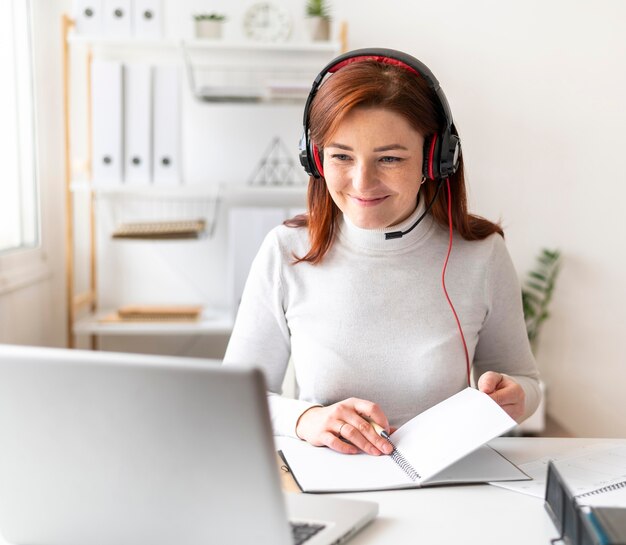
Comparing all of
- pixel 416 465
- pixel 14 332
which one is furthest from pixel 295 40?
pixel 416 465

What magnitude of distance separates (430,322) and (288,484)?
42cm

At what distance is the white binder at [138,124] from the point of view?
226cm

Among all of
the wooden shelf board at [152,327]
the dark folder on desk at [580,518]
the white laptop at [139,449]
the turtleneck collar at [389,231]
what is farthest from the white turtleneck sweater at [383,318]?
the wooden shelf board at [152,327]

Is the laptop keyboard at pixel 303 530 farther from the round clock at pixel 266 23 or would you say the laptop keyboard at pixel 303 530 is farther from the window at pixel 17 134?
the round clock at pixel 266 23

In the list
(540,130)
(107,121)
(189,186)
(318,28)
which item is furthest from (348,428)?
(540,130)

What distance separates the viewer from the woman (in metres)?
1.11

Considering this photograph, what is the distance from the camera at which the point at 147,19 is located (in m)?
2.29

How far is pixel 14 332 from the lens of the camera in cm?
223

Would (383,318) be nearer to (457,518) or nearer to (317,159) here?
(317,159)

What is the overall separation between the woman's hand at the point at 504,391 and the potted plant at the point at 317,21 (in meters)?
1.64

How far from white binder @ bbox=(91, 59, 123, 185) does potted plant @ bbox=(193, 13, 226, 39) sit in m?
0.30

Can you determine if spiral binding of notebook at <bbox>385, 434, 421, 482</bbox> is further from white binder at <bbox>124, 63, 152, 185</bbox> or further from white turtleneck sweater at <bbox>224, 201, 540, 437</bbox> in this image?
white binder at <bbox>124, 63, 152, 185</bbox>

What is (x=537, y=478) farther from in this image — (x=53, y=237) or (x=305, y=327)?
(x=53, y=237)

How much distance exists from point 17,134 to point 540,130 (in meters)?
1.81
